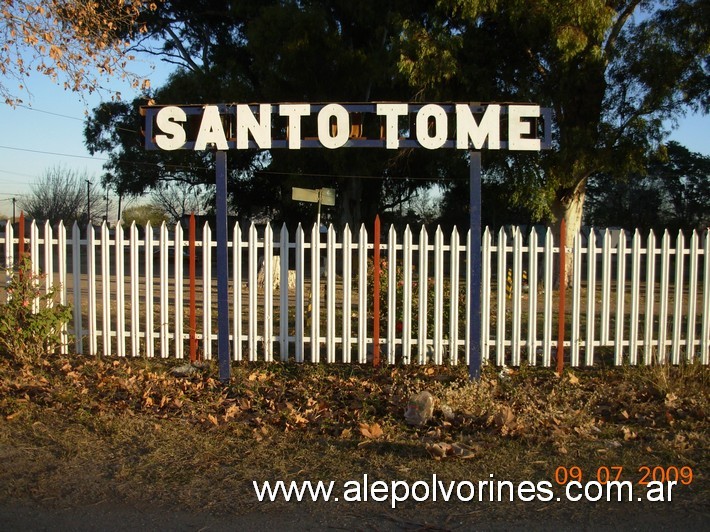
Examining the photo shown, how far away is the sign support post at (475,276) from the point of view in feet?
22.6

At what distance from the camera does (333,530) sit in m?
3.87

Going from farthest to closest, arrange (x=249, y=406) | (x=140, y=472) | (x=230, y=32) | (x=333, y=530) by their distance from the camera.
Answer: (x=230, y=32) → (x=249, y=406) → (x=140, y=472) → (x=333, y=530)

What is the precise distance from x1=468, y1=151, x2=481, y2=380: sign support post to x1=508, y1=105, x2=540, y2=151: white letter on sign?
0.39m

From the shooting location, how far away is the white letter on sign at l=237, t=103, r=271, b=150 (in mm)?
7020

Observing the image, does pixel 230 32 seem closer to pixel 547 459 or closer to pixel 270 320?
pixel 270 320

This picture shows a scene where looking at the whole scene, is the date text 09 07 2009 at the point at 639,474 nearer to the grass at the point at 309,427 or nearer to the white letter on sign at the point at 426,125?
the grass at the point at 309,427

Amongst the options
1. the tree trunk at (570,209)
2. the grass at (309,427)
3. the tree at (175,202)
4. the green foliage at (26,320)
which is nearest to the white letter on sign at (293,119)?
the grass at (309,427)

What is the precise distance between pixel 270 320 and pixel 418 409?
2.65 metres

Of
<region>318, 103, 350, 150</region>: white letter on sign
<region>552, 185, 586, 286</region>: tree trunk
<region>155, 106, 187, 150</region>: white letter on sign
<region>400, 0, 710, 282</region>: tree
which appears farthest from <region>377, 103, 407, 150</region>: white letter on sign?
<region>552, 185, 586, 286</region>: tree trunk

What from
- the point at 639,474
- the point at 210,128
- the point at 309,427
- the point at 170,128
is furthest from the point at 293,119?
the point at 639,474

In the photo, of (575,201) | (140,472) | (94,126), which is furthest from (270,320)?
(94,126)

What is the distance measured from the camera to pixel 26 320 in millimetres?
7621

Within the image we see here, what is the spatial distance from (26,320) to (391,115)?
466cm

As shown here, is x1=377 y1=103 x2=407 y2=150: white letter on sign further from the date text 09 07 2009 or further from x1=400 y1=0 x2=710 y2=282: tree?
x1=400 y1=0 x2=710 y2=282: tree
